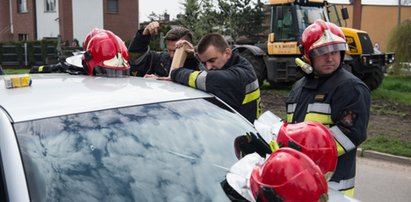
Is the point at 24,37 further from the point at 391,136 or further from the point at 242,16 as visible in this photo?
the point at 391,136

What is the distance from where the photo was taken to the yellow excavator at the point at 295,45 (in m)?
12.4

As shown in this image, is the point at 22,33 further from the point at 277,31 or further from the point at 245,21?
the point at 277,31

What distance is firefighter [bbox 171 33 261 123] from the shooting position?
9.78 feet

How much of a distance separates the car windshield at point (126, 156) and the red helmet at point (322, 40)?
785 mm

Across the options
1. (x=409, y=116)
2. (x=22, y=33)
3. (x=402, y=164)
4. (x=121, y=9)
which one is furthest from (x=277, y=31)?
(x=22, y=33)

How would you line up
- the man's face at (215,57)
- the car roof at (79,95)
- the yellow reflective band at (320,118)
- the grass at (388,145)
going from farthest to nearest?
the grass at (388,145), the man's face at (215,57), the yellow reflective band at (320,118), the car roof at (79,95)

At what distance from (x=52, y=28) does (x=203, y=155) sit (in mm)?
32500

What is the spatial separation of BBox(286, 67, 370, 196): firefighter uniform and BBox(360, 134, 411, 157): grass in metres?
4.54

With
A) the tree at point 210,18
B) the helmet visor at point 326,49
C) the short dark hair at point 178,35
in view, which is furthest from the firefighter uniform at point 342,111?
the tree at point 210,18

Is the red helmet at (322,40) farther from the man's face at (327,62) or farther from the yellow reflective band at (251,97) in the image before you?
the yellow reflective band at (251,97)

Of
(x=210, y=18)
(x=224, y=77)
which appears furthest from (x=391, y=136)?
(x=210, y=18)

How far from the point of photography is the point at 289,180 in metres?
1.63

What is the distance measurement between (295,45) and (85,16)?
2262 centimetres

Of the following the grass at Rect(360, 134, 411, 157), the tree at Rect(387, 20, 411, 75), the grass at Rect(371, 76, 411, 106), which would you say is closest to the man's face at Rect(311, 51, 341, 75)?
the grass at Rect(360, 134, 411, 157)
